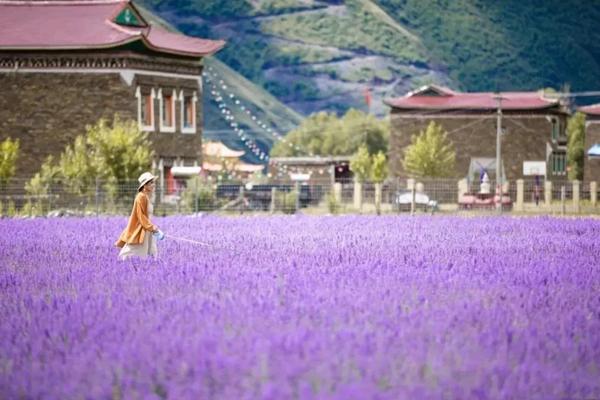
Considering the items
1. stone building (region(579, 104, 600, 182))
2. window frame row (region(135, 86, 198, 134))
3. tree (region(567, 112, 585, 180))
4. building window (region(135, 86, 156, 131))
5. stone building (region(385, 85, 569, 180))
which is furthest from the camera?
tree (region(567, 112, 585, 180))

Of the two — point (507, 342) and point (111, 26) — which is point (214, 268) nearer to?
point (507, 342)

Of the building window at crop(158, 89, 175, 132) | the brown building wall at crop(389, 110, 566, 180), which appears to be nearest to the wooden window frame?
the building window at crop(158, 89, 175, 132)

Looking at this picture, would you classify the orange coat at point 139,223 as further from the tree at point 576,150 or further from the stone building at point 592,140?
the tree at point 576,150

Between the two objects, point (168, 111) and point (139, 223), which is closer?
point (139, 223)

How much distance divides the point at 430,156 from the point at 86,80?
105ft

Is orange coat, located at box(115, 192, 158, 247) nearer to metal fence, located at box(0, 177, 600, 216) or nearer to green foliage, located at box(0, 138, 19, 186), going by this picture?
metal fence, located at box(0, 177, 600, 216)

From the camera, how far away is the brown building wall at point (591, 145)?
94.4m

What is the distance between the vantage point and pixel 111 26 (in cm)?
6012

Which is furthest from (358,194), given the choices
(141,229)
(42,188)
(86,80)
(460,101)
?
(141,229)

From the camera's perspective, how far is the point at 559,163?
97062 millimetres

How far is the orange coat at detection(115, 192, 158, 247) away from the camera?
19719 millimetres

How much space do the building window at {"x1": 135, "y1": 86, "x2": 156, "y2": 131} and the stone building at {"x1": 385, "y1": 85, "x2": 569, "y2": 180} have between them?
34806 mm

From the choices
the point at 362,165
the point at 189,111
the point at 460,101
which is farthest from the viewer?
the point at 362,165

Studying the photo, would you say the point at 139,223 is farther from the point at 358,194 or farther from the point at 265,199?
the point at 358,194
